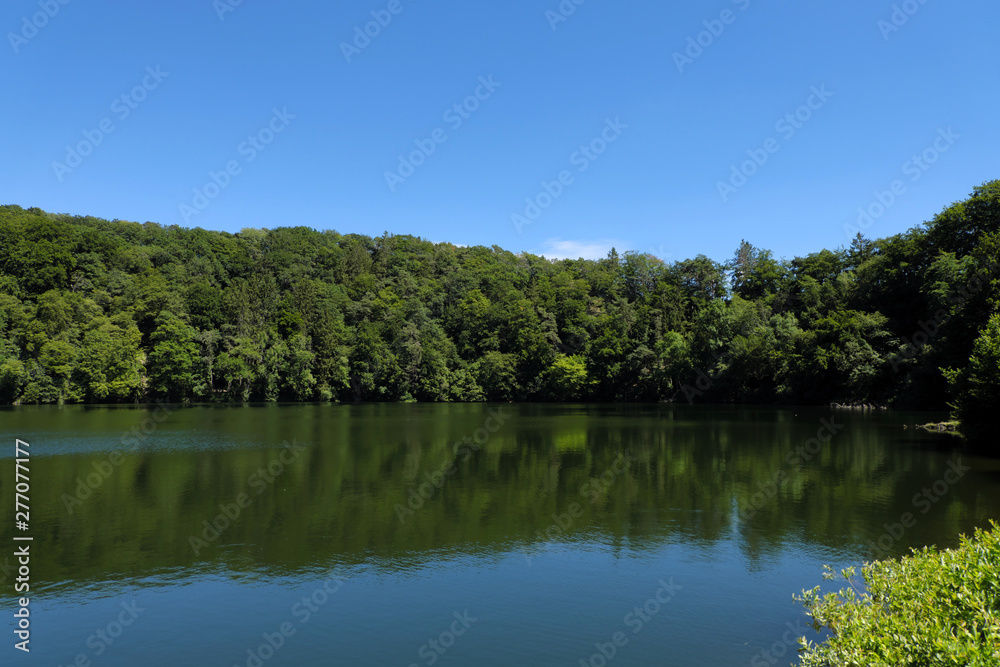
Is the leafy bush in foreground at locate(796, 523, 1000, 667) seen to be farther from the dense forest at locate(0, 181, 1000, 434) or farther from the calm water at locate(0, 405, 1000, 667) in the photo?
the dense forest at locate(0, 181, 1000, 434)

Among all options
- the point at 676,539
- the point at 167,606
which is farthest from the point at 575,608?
the point at 167,606

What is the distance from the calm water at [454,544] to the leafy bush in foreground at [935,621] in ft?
8.11

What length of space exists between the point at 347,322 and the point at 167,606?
86.0m

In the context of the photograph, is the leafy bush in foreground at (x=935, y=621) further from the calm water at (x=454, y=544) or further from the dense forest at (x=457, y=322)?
the dense forest at (x=457, y=322)

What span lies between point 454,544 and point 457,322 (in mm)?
83413

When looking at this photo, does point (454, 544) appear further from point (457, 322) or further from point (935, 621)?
point (457, 322)

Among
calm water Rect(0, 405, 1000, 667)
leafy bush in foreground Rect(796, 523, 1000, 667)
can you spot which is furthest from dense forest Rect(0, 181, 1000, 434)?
leafy bush in foreground Rect(796, 523, 1000, 667)

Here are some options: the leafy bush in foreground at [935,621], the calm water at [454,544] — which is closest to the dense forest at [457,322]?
the calm water at [454,544]

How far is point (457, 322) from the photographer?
9888 centimetres

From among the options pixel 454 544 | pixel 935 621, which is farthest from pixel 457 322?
pixel 935 621

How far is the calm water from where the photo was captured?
1052 centimetres

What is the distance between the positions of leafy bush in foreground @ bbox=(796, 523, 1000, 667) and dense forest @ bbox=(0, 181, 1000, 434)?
48.9 metres

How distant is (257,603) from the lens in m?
12.2

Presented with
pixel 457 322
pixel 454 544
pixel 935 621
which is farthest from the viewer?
pixel 457 322
